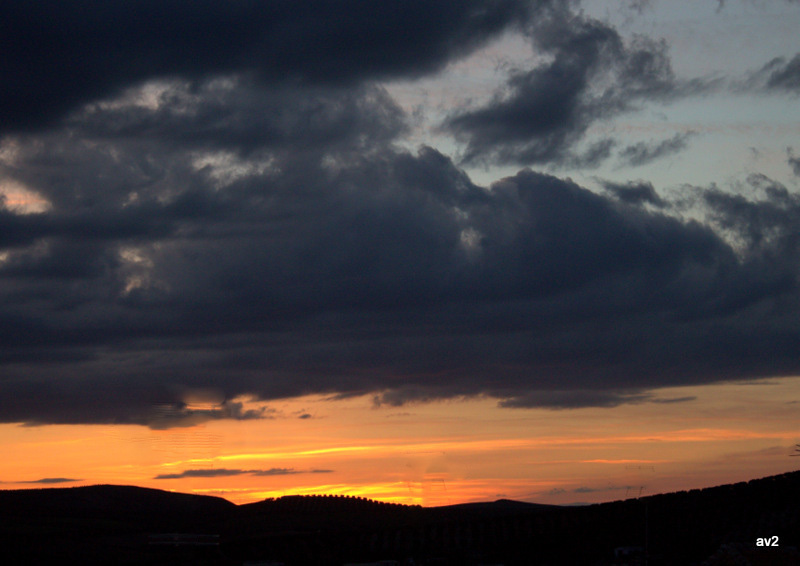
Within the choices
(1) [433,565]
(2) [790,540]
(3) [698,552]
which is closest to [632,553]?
(3) [698,552]

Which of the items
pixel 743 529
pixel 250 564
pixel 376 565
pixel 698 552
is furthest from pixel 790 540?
pixel 250 564

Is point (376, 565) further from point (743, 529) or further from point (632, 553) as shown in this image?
point (743, 529)

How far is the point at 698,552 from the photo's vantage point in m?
178

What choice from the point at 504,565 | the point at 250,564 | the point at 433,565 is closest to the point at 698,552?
the point at 504,565

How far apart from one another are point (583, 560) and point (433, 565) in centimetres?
3049

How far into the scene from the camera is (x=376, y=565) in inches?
7057

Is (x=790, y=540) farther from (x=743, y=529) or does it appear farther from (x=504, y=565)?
(x=504, y=565)

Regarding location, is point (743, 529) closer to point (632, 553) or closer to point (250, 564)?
point (632, 553)

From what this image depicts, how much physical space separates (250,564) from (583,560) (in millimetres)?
67369

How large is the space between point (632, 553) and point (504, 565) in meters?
30.1

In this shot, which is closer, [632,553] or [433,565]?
[632,553]

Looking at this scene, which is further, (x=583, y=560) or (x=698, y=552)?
(x=583, y=560)

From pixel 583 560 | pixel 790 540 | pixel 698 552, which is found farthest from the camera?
pixel 583 560

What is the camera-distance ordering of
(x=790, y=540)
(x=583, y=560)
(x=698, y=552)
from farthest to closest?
(x=583, y=560) → (x=698, y=552) → (x=790, y=540)
